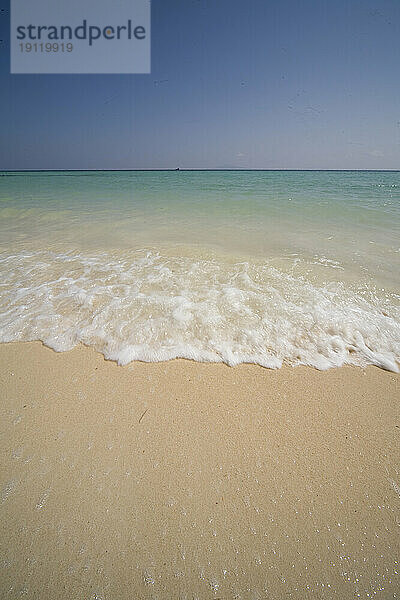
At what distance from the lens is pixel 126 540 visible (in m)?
1.12

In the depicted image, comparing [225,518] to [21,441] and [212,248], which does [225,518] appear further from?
[212,248]

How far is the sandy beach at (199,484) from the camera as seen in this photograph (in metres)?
1.04

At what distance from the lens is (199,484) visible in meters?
1.31

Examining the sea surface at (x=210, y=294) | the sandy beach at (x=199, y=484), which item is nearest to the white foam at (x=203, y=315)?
the sea surface at (x=210, y=294)

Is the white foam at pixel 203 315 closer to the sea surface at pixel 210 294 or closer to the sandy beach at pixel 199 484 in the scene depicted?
the sea surface at pixel 210 294

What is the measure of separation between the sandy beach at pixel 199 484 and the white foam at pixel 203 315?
→ 0.81 ft

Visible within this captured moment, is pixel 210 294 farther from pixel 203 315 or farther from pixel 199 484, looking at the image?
pixel 199 484

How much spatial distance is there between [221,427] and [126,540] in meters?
0.67

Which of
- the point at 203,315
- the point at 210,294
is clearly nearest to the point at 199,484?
the point at 203,315

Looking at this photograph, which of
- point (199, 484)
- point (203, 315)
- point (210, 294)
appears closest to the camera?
point (199, 484)

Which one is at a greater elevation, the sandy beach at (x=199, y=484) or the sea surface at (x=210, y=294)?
the sea surface at (x=210, y=294)

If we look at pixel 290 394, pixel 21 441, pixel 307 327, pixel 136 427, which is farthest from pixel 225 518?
pixel 307 327

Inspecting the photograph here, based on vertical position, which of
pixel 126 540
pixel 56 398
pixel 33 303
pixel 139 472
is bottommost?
pixel 126 540

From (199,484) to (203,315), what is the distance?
4.86 feet
